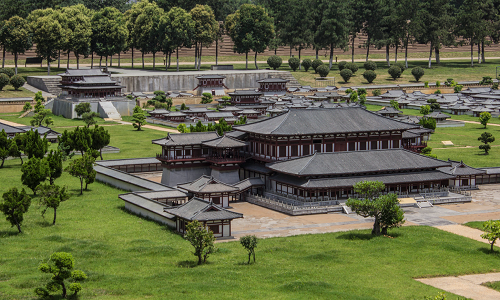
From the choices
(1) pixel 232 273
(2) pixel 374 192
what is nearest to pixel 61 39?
(2) pixel 374 192

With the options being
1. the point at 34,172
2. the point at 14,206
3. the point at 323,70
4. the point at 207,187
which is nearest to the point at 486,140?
the point at 207,187

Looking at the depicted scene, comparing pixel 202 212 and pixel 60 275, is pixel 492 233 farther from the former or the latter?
pixel 60 275

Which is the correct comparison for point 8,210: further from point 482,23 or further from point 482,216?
point 482,23

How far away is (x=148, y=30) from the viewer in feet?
524

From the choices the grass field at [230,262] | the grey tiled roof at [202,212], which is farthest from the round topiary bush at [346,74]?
the grey tiled roof at [202,212]

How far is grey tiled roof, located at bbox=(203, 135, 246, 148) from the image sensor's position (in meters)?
70.8

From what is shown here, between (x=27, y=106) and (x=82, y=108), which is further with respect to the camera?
(x=27, y=106)

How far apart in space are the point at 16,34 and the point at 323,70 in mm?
72039

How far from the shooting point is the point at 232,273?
1714 inches

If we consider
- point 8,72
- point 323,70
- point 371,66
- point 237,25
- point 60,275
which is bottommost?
point 60,275

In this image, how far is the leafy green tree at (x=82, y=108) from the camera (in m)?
118

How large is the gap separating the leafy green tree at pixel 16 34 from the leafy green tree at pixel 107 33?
1648cm

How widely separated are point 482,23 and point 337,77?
147ft

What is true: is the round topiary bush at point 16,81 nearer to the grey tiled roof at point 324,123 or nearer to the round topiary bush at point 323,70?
the round topiary bush at point 323,70
